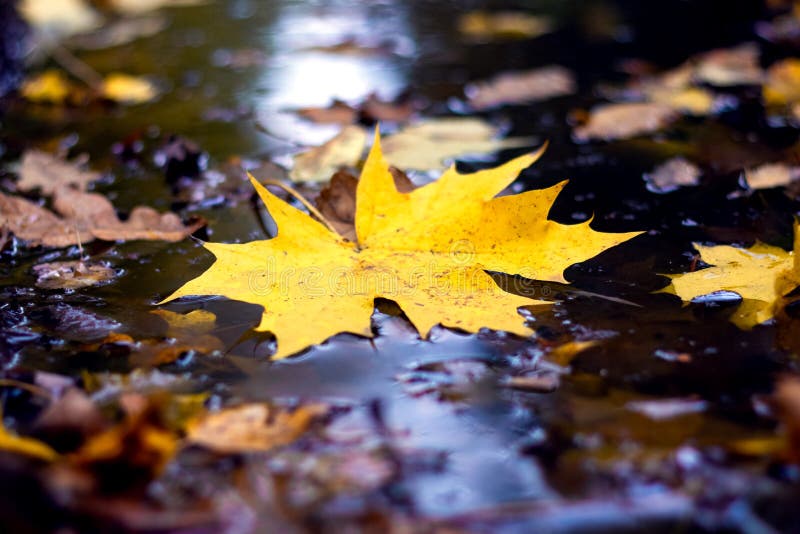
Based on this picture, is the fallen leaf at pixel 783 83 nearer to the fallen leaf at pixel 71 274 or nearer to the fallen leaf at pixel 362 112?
the fallen leaf at pixel 362 112

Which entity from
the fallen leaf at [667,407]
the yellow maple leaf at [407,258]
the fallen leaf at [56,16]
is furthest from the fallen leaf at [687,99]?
the fallen leaf at [56,16]

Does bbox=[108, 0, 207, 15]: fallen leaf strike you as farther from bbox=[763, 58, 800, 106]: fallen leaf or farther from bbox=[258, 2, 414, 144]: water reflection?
bbox=[763, 58, 800, 106]: fallen leaf

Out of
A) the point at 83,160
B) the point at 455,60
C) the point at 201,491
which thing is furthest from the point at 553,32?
the point at 201,491

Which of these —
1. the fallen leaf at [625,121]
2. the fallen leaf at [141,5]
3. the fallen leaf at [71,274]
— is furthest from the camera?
the fallen leaf at [141,5]

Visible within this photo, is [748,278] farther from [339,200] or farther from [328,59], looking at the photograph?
[328,59]

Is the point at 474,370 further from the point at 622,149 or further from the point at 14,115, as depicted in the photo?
the point at 14,115

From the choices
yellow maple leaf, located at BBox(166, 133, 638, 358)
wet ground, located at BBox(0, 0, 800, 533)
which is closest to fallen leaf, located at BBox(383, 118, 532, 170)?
wet ground, located at BBox(0, 0, 800, 533)
